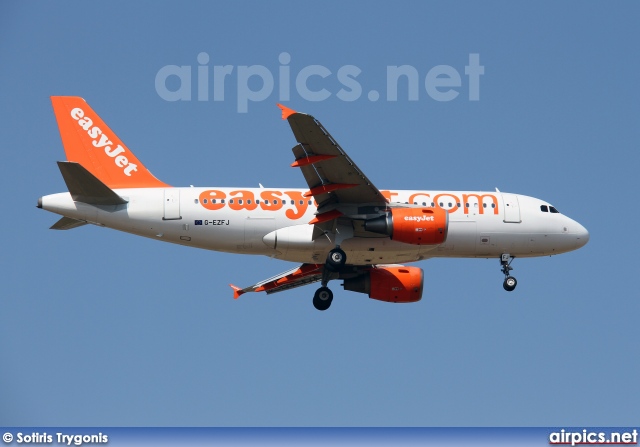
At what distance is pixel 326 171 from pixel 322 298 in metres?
7.04

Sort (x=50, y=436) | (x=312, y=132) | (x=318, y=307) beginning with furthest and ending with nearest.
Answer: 1. (x=318, y=307)
2. (x=312, y=132)
3. (x=50, y=436)

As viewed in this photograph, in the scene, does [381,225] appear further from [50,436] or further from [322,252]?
[50,436]

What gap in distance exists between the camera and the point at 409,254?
163 ft

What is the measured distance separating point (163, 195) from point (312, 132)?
7218mm

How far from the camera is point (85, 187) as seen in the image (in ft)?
156

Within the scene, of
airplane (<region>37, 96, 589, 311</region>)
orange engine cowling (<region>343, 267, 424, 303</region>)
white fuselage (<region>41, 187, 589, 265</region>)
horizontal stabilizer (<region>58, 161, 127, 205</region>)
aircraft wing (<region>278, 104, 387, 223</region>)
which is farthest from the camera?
orange engine cowling (<region>343, 267, 424, 303</region>)

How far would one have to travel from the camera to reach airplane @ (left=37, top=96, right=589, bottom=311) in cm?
4756

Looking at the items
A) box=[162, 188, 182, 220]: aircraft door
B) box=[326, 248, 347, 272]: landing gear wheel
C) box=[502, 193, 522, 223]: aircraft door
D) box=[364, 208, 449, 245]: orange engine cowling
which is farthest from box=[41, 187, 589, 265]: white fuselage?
box=[364, 208, 449, 245]: orange engine cowling

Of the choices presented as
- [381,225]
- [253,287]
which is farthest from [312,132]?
[253,287]

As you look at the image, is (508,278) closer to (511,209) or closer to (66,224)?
(511,209)

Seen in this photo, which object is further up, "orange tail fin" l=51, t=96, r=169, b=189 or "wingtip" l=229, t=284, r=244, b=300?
"orange tail fin" l=51, t=96, r=169, b=189

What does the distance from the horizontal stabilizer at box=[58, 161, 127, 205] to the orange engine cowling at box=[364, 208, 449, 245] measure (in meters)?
9.58

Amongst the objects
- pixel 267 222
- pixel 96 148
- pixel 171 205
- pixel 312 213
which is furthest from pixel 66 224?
pixel 312 213

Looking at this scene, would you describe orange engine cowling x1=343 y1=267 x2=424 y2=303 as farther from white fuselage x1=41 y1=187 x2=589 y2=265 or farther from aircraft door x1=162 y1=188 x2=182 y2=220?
aircraft door x1=162 y1=188 x2=182 y2=220
